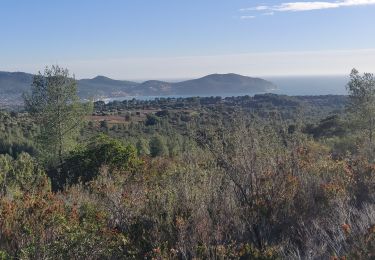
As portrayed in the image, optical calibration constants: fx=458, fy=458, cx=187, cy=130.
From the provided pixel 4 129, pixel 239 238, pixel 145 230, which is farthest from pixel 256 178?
pixel 4 129

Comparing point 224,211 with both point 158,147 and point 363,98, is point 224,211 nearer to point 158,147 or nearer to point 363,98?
point 363,98

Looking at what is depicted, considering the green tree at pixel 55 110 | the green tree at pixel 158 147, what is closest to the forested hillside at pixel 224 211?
the green tree at pixel 55 110

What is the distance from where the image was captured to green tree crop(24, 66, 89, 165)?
23172 millimetres

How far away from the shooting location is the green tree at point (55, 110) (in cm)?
2317

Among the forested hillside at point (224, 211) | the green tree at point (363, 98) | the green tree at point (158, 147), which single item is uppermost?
the green tree at point (363, 98)

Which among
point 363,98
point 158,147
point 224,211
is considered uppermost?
point 363,98

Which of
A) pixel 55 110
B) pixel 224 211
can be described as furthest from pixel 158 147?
pixel 224 211

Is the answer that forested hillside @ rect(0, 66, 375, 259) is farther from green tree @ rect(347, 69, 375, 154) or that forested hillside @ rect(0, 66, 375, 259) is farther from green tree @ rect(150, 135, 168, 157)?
green tree @ rect(150, 135, 168, 157)

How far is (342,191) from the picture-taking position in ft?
25.3

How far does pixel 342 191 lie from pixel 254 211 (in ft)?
5.47

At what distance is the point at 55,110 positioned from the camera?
23.2 metres

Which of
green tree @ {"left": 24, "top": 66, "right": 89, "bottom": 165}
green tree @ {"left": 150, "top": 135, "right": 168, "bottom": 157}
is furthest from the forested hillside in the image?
green tree @ {"left": 150, "top": 135, "right": 168, "bottom": 157}

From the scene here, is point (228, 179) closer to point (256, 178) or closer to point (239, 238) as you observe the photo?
point (256, 178)

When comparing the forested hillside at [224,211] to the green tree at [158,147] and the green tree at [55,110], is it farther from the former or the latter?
the green tree at [158,147]
